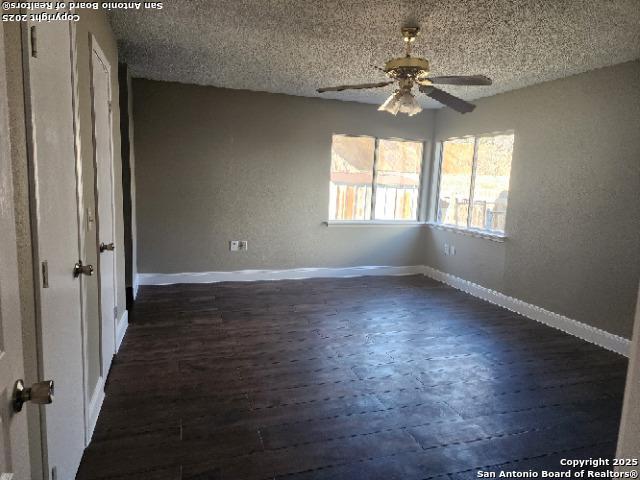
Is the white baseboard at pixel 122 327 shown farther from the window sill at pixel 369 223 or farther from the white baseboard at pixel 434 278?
the window sill at pixel 369 223

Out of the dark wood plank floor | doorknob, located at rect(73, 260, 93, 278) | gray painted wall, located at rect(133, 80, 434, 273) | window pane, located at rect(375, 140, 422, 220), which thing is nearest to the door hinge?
doorknob, located at rect(73, 260, 93, 278)

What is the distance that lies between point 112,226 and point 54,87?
164cm

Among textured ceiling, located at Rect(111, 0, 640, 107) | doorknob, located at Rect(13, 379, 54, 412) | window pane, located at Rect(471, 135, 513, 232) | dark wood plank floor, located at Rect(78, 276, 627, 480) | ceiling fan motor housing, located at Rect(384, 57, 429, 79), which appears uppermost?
textured ceiling, located at Rect(111, 0, 640, 107)

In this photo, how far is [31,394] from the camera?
789 millimetres

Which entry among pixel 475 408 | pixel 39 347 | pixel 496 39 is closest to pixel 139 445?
pixel 39 347

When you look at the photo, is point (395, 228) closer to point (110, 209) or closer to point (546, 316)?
point (546, 316)

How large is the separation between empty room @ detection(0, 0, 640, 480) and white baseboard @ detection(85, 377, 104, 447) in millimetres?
20

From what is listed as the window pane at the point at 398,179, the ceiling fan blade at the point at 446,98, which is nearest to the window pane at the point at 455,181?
the window pane at the point at 398,179

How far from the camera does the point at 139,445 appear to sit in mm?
2070

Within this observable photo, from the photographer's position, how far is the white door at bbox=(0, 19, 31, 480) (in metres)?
0.73

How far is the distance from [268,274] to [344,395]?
9.84 feet

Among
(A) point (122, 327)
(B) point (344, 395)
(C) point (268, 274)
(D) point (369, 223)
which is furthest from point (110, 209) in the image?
(D) point (369, 223)

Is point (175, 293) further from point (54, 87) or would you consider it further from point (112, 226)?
point (54, 87)

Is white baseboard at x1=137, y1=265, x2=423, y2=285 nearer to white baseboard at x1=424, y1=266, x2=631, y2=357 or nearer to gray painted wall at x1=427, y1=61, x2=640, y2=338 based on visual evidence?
white baseboard at x1=424, y1=266, x2=631, y2=357
